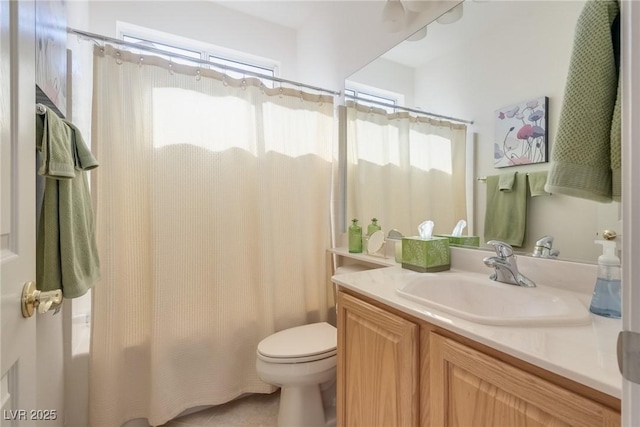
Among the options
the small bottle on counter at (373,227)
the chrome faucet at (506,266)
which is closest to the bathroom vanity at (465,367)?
the chrome faucet at (506,266)

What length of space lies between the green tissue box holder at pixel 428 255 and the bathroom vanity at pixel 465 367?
19 centimetres

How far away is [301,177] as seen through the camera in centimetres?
187

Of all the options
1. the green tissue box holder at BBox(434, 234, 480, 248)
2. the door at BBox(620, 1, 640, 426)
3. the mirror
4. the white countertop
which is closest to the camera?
the door at BBox(620, 1, 640, 426)

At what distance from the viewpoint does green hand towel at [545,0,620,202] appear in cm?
65

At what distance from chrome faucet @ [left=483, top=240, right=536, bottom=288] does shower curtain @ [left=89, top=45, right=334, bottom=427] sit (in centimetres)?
111

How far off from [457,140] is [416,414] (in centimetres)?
112

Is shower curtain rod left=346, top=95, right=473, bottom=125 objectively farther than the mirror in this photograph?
Yes

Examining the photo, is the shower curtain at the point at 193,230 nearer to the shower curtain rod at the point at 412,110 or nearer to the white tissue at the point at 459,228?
the shower curtain rod at the point at 412,110

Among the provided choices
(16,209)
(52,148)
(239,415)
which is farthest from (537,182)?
(239,415)

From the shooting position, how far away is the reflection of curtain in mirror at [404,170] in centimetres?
136

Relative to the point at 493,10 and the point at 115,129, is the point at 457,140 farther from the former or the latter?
the point at 115,129

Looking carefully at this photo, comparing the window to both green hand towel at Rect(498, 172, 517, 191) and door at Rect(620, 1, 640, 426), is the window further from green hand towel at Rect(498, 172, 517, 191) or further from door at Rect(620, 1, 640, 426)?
door at Rect(620, 1, 640, 426)

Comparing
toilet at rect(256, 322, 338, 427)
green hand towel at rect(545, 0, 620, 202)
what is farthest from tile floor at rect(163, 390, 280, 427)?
→ green hand towel at rect(545, 0, 620, 202)

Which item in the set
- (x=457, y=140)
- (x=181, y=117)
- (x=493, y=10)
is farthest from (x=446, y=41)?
(x=181, y=117)
